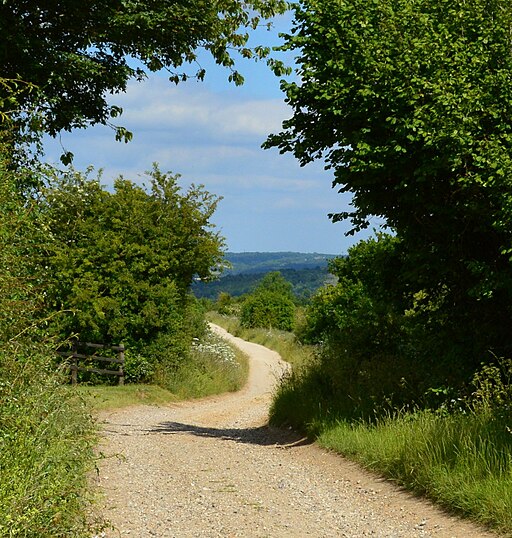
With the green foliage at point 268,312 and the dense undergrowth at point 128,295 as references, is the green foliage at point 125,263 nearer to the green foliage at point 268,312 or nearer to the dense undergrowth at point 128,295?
the dense undergrowth at point 128,295

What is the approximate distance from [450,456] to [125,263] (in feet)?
56.0

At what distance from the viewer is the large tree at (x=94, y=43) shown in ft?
41.5

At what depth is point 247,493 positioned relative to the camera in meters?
9.34

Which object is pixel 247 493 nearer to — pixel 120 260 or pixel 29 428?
pixel 29 428

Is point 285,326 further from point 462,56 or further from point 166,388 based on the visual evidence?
point 462,56

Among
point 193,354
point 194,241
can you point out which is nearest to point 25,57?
point 194,241

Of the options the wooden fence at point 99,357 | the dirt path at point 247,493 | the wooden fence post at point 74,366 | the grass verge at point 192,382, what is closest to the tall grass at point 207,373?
the grass verge at point 192,382

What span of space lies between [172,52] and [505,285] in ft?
25.5

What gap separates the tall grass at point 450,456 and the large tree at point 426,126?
2232 millimetres

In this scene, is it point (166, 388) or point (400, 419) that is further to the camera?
point (166, 388)

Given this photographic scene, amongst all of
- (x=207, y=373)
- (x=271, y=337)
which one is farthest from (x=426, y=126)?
(x=271, y=337)

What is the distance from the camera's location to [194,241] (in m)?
27.2

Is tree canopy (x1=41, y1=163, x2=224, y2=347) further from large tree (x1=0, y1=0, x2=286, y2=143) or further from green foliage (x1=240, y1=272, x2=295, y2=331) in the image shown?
green foliage (x1=240, y1=272, x2=295, y2=331)

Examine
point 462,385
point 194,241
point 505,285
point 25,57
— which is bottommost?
point 462,385
